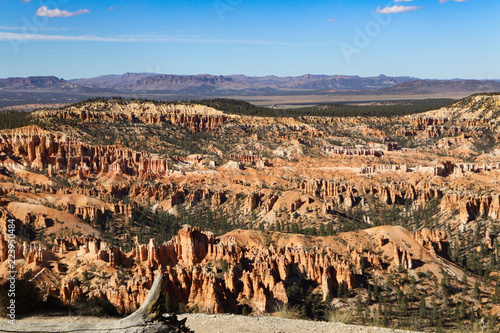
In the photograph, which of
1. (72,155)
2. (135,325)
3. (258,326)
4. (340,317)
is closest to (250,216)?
(72,155)

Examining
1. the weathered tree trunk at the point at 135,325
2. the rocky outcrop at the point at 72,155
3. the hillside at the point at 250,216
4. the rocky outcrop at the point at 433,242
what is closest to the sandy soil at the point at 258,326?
the hillside at the point at 250,216

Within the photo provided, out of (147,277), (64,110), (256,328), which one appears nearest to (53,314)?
(256,328)

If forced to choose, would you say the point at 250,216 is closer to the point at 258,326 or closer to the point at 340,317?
the point at 340,317

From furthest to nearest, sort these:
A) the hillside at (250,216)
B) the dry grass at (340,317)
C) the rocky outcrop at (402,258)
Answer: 1. the rocky outcrop at (402,258)
2. the hillside at (250,216)
3. the dry grass at (340,317)

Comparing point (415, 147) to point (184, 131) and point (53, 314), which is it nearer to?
point (184, 131)

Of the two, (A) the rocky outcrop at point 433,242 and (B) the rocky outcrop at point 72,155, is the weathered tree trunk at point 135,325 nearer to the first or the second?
(A) the rocky outcrop at point 433,242

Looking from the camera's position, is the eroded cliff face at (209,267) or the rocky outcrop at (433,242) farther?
the rocky outcrop at (433,242)
